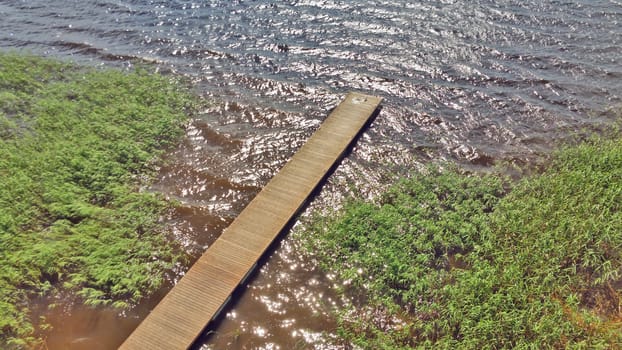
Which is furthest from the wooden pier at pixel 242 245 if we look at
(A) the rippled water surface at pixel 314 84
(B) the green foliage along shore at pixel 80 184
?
(B) the green foliage along shore at pixel 80 184

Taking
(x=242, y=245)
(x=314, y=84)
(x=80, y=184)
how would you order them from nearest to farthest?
(x=242, y=245), (x=80, y=184), (x=314, y=84)

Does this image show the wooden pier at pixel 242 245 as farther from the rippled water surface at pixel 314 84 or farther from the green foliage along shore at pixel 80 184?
the green foliage along shore at pixel 80 184

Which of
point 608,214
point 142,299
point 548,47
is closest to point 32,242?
point 142,299

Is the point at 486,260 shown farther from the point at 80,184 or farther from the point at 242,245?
the point at 80,184

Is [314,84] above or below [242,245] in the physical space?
above

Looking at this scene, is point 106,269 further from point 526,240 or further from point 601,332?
point 601,332

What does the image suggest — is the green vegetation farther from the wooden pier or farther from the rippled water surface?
the wooden pier

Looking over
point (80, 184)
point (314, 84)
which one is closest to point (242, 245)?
point (80, 184)
